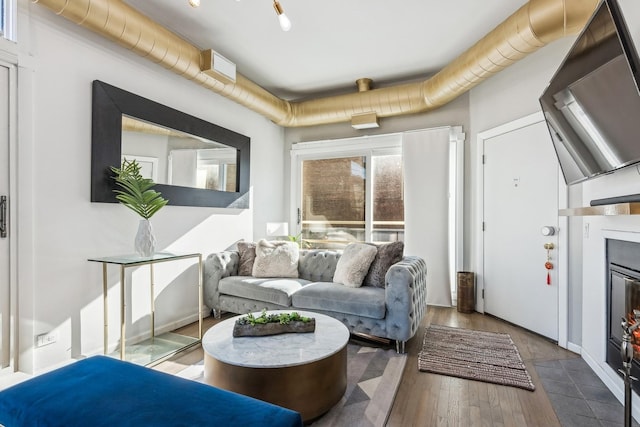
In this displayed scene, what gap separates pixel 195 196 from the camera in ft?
11.9

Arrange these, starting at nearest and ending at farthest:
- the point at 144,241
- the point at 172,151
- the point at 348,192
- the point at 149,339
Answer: the point at 144,241, the point at 149,339, the point at 172,151, the point at 348,192

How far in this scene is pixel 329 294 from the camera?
3057 mm

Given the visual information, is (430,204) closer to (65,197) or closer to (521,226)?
(521,226)

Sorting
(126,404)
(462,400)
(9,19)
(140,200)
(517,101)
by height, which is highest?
(9,19)

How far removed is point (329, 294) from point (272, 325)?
3.15 ft

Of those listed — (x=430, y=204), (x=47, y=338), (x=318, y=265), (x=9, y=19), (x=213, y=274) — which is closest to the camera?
(x=9, y=19)

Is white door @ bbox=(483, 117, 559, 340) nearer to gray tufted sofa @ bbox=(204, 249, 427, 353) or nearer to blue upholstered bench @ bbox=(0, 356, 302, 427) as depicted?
gray tufted sofa @ bbox=(204, 249, 427, 353)

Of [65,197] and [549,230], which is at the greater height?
[65,197]

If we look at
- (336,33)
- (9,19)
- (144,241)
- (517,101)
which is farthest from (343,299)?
(9,19)

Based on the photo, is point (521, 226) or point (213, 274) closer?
point (521, 226)

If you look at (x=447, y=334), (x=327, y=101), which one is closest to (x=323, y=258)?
(x=447, y=334)

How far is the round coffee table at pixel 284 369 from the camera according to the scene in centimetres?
181

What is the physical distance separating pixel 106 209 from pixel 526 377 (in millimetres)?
3422

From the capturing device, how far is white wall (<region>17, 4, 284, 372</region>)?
90.4 inches
